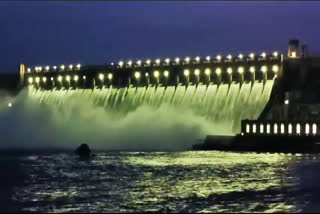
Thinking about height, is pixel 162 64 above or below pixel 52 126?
above

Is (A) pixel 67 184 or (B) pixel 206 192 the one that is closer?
(B) pixel 206 192

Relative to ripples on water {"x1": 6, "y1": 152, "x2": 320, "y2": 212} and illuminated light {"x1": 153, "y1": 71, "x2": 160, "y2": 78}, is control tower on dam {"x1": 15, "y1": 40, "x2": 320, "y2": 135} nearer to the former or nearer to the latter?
illuminated light {"x1": 153, "y1": 71, "x2": 160, "y2": 78}

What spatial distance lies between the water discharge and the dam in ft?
0.51

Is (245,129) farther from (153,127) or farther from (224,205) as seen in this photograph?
(224,205)

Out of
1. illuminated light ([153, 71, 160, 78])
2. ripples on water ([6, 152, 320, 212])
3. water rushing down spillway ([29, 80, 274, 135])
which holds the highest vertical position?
illuminated light ([153, 71, 160, 78])

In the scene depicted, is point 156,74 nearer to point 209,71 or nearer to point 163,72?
point 163,72

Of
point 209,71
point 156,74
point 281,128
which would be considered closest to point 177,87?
point 156,74

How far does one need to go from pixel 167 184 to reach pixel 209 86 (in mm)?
48812

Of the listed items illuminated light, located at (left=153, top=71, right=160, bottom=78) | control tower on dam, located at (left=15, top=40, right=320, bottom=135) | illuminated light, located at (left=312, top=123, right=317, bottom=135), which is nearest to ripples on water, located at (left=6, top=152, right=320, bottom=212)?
illuminated light, located at (left=312, top=123, right=317, bottom=135)

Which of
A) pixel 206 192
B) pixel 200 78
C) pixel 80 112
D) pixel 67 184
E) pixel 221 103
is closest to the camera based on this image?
pixel 206 192

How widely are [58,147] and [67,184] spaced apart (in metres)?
48.5

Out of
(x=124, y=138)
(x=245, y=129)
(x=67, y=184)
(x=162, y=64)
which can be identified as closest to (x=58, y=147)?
(x=124, y=138)

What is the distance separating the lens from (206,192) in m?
42.3

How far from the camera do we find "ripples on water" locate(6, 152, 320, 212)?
121 ft
